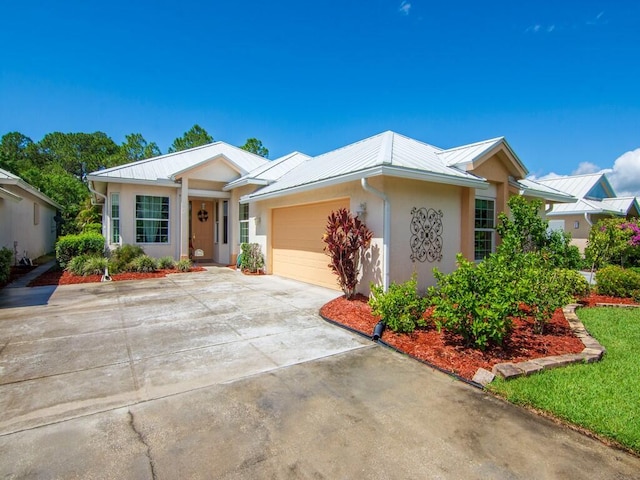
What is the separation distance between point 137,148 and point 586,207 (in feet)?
133

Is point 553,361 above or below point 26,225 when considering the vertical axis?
below

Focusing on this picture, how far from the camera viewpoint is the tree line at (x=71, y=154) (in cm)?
3067

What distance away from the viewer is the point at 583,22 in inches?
399

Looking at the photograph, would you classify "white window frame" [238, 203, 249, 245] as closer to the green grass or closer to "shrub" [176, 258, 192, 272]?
"shrub" [176, 258, 192, 272]

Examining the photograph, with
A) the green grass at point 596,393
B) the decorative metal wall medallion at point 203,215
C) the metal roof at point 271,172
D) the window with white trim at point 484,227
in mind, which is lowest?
the green grass at point 596,393

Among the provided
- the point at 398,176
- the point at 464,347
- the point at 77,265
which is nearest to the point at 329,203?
the point at 398,176

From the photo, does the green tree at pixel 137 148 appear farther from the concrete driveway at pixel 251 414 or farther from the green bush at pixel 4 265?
the concrete driveway at pixel 251 414

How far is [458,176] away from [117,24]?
484 inches

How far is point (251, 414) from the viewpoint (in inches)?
132

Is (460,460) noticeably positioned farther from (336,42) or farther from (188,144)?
(188,144)

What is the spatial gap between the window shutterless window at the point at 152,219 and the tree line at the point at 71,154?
1754 centimetres

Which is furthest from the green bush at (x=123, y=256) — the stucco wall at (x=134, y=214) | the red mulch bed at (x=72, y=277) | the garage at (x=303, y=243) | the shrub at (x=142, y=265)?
the garage at (x=303, y=243)

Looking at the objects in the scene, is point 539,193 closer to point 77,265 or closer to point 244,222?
point 244,222

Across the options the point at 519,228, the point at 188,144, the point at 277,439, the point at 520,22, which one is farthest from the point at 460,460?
the point at 188,144
